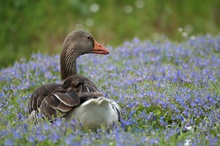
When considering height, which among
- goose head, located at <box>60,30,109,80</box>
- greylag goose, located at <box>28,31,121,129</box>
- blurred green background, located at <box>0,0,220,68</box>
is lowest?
greylag goose, located at <box>28,31,121,129</box>

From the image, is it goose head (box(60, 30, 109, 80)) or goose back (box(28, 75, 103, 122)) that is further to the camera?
goose head (box(60, 30, 109, 80))

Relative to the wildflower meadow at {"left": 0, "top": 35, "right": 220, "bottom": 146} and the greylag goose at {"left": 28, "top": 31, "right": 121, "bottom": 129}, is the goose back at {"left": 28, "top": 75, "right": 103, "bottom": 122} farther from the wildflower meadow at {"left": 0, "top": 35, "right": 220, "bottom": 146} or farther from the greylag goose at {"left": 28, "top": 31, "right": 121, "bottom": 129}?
the wildflower meadow at {"left": 0, "top": 35, "right": 220, "bottom": 146}

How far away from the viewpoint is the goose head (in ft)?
21.5

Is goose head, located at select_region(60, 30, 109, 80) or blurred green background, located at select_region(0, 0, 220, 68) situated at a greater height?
blurred green background, located at select_region(0, 0, 220, 68)

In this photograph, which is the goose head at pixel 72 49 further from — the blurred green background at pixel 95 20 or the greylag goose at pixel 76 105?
the blurred green background at pixel 95 20

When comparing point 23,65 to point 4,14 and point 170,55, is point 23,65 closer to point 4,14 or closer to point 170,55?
point 170,55

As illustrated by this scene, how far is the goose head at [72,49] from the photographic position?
259 inches

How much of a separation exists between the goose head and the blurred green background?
19.1ft

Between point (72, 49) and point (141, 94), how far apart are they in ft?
3.52

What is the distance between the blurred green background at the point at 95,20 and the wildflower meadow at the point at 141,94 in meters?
3.78

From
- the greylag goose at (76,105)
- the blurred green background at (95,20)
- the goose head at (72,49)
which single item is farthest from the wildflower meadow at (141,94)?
the blurred green background at (95,20)

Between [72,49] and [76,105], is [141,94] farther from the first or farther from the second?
[76,105]

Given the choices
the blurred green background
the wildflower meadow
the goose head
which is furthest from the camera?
the blurred green background

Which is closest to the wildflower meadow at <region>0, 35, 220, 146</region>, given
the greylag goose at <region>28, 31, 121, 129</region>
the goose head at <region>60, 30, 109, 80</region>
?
the greylag goose at <region>28, 31, 121, 129</region>
